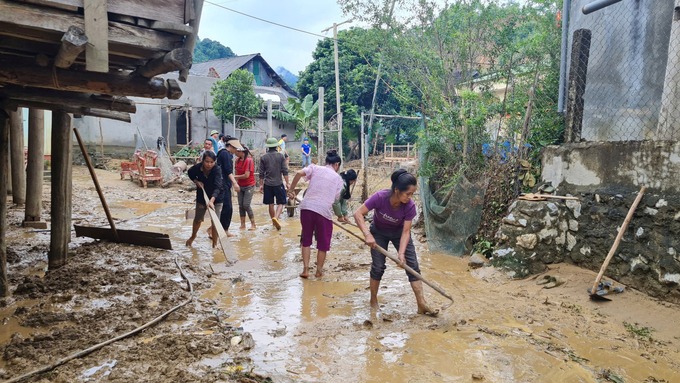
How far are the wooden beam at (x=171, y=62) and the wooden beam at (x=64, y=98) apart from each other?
1942mm

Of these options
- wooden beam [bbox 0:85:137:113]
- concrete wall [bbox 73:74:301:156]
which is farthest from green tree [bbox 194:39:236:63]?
wooden beam [bbox 0:85:137:113]

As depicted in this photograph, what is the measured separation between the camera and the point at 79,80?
449 centimetres

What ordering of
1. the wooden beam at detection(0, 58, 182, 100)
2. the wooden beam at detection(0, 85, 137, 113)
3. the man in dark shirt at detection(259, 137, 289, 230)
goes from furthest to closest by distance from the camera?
the man in dark shirt at detection(259, 137, 289, 230) → the wooden beam at detection(0, 85, 137, 113) → the wooden beam at detection(0, 58, 182, 100)

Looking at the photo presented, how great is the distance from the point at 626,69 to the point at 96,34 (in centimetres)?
570

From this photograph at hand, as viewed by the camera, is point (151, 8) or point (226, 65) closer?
point (151, 8)

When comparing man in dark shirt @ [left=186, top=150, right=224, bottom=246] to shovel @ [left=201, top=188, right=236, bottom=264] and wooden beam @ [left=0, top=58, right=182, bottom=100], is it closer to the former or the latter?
shovel @ [left=201, top=188, right=236, bottom=264]

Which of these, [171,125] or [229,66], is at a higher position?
[229,66]

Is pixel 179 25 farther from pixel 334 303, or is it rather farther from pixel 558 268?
pixel 558 268

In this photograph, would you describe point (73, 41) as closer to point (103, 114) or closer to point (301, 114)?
point (103, 114)

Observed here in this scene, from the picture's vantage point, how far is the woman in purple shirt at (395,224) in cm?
470

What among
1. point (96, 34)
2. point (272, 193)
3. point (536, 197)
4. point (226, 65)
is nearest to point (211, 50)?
point (226, 65)

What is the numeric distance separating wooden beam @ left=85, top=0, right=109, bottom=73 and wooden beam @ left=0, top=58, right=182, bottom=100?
1.06 meters

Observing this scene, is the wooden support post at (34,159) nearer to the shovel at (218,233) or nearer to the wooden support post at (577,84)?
the shovel at (218,233)

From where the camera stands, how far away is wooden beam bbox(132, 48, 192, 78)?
391 centimetres
